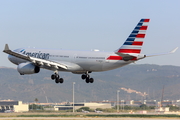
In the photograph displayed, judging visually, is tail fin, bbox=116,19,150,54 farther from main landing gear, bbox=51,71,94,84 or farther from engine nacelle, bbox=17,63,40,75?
engine nacelle, bbox=17,63,40,75

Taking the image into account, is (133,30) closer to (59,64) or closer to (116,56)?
(116,56)

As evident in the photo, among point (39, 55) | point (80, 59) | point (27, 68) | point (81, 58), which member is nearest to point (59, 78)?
point (80, 59)

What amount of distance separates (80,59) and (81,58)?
0.25 m


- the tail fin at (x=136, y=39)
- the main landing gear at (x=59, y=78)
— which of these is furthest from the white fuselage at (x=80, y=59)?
the tail fin at (x=136, y=39)

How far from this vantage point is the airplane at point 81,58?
78.6 meters

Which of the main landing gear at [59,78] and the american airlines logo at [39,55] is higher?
the american airlines logo at [39,55]

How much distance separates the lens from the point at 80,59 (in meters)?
82.1

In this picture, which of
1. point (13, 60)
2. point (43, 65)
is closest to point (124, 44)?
point (43, 65)

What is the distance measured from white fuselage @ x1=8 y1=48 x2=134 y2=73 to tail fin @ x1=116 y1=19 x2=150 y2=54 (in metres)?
1.88

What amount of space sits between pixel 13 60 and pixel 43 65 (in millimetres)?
7902

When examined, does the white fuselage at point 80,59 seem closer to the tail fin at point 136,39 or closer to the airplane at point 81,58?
the airplane at point 81,58

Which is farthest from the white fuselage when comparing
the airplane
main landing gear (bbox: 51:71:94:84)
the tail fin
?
the tail fin

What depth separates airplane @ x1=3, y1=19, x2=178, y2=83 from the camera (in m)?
78.6

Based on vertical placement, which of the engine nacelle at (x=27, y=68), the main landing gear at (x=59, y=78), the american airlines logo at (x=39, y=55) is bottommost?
the main landing gear at (x=59, y=78)
